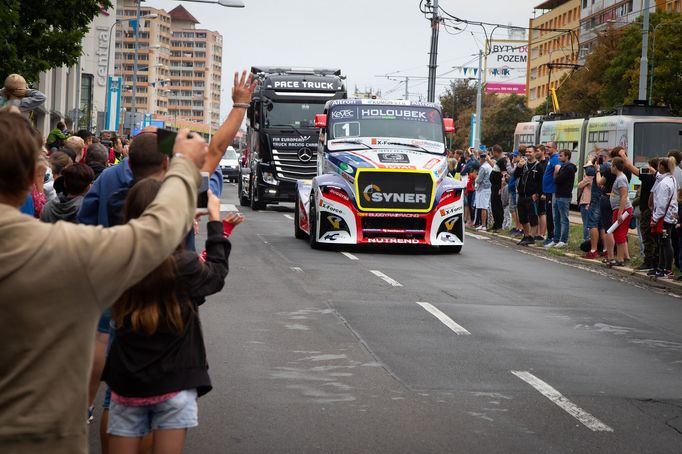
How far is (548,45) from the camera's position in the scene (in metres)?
132

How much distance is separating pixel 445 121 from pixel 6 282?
20.0 m

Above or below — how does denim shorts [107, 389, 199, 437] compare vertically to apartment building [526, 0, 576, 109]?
below

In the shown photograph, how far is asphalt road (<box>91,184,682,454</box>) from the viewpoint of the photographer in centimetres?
723

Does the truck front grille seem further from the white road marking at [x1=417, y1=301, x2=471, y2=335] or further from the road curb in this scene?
the white road marking at [x1=417, y1=301, x2=471, y2=335]

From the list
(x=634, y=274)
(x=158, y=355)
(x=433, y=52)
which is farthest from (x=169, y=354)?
(x=433, y=52)

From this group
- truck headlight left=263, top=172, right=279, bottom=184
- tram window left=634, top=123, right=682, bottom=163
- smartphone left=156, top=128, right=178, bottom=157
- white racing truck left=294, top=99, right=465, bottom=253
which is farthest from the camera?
tram window left=634, top=123, right=682, bottom=163

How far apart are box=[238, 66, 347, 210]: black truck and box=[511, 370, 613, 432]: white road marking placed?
975 inches

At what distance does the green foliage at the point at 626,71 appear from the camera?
62125 mm

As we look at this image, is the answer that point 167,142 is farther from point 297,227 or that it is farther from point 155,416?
point 297,227

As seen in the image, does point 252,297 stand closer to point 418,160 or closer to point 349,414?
point 349,414

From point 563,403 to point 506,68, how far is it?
111m

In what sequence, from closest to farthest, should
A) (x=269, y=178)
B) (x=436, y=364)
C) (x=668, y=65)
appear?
(x=436, y=364)
(x=269, y=178)
(x=668, y=65)

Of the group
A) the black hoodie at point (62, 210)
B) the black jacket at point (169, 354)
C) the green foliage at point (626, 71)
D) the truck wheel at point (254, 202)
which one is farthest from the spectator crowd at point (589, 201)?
the green foliage at point (626, 71)

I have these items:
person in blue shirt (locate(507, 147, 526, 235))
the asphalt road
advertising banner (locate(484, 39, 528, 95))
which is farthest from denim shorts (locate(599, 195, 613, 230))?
advertising banner (locate(484, 39, 528, 95))
